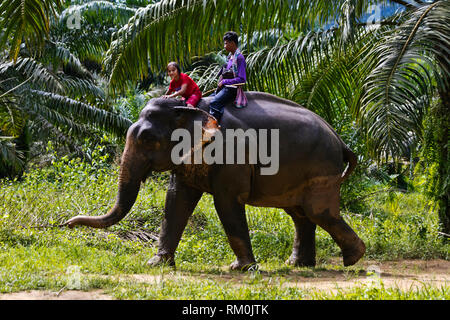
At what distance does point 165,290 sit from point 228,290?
0.56m

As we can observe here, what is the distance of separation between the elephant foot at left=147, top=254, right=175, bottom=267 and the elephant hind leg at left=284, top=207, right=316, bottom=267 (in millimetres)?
1738

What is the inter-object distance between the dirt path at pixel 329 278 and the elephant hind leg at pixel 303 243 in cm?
35

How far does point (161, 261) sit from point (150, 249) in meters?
1.52

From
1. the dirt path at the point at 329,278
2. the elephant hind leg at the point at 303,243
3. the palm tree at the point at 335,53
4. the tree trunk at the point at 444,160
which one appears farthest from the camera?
the tree trunk at the point at 444,160

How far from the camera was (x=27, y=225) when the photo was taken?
9.27 m

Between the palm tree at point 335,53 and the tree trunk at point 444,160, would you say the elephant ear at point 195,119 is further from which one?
Result: the tree trunk at point 444,160

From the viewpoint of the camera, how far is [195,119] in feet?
22.7

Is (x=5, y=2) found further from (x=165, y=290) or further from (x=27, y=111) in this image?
(x=27, y=111)

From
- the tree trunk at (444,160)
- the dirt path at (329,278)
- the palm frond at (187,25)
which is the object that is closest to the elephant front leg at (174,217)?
the dirt path at (329,278)

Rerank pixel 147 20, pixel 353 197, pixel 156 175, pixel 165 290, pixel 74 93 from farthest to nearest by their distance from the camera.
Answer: pixel 74 93 < pixel 156 175 < pixel 353 197 < pixel 147 20 < pixel 165 290

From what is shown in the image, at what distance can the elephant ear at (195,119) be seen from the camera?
679cm

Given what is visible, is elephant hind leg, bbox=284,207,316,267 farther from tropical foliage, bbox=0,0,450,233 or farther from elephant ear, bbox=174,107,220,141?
elephant ear, bbox=174,107,220,141

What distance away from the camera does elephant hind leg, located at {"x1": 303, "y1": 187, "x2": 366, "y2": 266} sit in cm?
703
